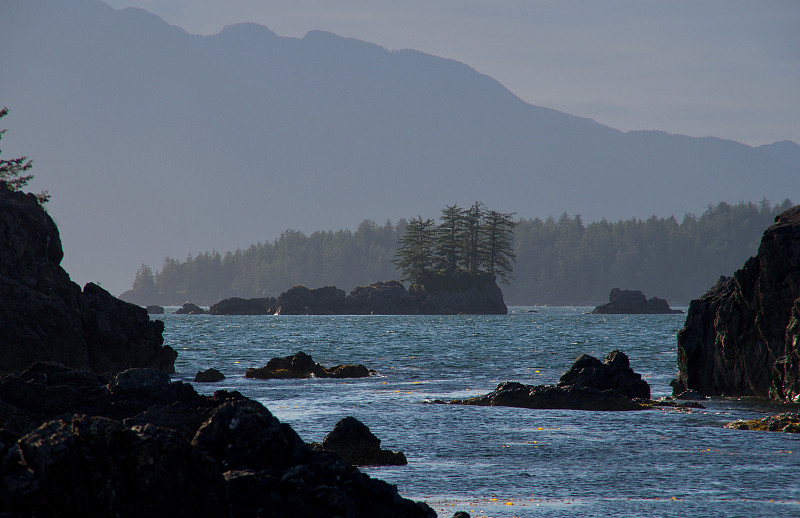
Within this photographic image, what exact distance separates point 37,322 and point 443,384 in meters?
20.8

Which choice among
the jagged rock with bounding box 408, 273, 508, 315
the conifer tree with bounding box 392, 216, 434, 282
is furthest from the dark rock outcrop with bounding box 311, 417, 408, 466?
the conifer tree with bounding box 392, 216, 434, 282

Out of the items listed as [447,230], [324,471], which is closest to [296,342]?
[324,471]

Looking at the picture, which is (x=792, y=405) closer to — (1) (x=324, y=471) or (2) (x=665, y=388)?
(2) (x=665, y=388)

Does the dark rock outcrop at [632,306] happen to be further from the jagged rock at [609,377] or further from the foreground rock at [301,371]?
the jagged rock at [609,377]

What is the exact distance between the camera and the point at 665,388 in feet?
132

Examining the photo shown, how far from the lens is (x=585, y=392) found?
31781 mm

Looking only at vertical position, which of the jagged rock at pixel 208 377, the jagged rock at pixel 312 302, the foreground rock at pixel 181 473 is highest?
the jagged rock at pixel 312 302

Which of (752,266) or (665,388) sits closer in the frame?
(752,266)

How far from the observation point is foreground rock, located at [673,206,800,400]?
32.0 metres

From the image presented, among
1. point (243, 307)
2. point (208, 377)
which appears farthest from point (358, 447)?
point (243, 307)

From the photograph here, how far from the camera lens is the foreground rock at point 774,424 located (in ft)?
80.0

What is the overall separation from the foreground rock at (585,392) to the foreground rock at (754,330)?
410 cm

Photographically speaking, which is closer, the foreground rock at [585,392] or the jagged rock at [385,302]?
the foreground rock at [585,392]

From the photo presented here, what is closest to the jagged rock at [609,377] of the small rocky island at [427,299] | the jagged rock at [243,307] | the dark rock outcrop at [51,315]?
the dark rock outcrop at [51,315]
